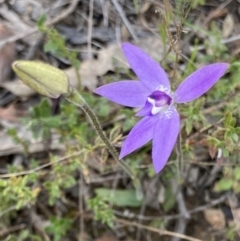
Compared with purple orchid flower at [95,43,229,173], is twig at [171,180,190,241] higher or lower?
lower

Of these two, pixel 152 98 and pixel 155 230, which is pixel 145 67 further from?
pixel 155 230

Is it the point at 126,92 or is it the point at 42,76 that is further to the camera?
the point at 126,92

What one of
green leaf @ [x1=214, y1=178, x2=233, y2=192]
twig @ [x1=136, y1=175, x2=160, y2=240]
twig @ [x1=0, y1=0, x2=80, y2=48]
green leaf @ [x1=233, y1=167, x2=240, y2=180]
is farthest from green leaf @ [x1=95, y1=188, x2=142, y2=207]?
twig @ [x1=0, y1=0, x2=80, y2=48]

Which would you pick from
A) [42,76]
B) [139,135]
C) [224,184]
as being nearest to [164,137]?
[139,135]

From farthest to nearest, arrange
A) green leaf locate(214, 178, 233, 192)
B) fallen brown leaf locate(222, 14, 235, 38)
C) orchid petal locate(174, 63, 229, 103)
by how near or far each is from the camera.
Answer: fallen brown leaf locate(222, 14, 235, 38) < green leaf locate(214, 178, 233, 192) < orchid petal locate(174, 63, 229, 103)

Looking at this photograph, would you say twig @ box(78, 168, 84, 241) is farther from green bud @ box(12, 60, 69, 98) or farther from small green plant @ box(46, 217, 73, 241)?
green bud @ box(12, 60, 69, 98)

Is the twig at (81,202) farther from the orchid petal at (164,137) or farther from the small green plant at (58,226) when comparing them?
the orchid petal at (164,137)

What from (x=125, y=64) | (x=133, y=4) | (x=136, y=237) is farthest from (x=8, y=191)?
(x=133, y=4)
